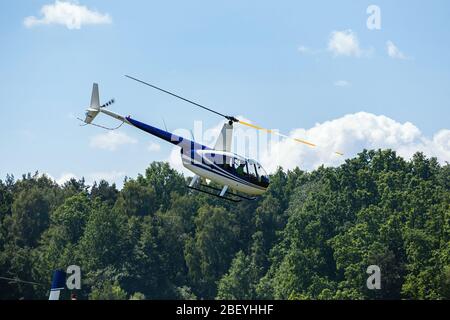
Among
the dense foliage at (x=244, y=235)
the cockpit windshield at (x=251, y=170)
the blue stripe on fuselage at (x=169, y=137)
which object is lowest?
the cockpit windshield at (x=251, y=170)

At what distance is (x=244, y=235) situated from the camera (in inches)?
5891

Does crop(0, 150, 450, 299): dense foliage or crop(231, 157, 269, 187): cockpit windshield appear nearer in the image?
crop(231, 157, 269, 187): cockpit windshield

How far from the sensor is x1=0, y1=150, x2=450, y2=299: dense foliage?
4535 inches

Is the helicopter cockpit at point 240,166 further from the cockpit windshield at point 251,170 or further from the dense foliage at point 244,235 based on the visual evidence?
the dense foliage at point 244,235

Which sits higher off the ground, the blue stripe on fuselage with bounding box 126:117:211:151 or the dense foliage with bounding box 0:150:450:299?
the dense foliage with bounding box 0:150:450:299

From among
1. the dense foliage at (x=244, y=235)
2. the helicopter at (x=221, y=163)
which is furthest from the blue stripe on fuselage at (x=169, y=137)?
the dense foliage at (x=244, y=235)

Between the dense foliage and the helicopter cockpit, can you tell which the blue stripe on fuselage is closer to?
the helicopter cockpit

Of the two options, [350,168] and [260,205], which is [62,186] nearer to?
[260,205]

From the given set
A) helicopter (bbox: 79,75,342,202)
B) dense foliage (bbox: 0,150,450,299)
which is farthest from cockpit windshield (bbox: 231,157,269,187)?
dense foliage (bbox: 0,150,450,299)

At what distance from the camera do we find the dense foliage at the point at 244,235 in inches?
4535

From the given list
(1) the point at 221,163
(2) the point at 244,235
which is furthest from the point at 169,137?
(2) the point at 244,235
